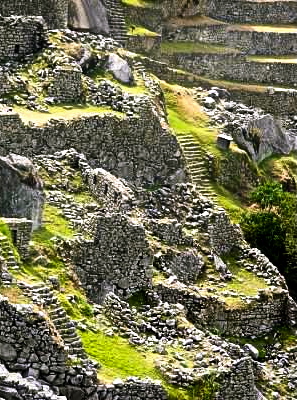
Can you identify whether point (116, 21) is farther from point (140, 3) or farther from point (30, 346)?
point (30, 346)

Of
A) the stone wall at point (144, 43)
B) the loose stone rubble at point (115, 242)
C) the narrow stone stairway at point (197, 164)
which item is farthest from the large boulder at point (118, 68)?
the stone wall at point (144, 43)

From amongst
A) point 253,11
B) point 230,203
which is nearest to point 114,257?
point 230,203

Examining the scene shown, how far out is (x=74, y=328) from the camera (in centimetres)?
2272

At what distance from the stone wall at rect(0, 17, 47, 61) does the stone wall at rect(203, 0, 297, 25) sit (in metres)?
22.8

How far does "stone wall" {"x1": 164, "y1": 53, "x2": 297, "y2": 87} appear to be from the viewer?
167ft

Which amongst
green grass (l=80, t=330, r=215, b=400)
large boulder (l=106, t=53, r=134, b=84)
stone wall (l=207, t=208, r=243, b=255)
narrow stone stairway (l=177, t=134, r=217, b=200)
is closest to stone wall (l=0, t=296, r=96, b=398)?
green grass (l=80, t=330, r=215, b=400)

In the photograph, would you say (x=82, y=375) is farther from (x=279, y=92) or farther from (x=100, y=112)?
(x=279, y=92)

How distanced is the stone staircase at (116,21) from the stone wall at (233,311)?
1452 cm

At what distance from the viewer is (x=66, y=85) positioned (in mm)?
34531

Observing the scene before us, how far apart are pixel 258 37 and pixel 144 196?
79.6 feet

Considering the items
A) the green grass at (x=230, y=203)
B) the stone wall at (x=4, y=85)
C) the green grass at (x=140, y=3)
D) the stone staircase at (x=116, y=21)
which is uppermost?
the stone wall at (x=4, y=85)

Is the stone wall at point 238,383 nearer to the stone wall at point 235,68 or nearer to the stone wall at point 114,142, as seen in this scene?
the stone wall at point 114,142

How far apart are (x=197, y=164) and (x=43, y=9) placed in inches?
257

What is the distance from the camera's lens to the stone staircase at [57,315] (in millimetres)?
22109
